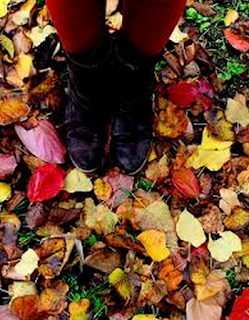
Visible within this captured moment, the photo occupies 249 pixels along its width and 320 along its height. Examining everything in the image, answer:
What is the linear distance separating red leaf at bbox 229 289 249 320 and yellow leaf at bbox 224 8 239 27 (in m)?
0.88

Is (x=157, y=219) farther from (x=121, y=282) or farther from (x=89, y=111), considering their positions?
(x=89, y=111)

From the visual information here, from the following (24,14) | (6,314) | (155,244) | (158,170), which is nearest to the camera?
(6,314)

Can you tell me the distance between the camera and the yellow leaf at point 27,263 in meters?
1.43

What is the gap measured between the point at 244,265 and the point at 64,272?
1.47ft

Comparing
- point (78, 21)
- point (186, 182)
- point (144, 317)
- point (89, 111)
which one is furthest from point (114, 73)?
point (144, 317)

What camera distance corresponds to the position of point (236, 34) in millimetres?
1887

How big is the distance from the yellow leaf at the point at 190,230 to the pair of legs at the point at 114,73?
18 centimetres

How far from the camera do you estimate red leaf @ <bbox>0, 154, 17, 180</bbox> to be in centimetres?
156

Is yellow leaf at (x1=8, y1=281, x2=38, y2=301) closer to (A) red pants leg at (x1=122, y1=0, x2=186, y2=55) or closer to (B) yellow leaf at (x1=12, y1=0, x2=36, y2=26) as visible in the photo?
(A) red pants leg at (x1=122, y1=0, x2=186, y2=55)

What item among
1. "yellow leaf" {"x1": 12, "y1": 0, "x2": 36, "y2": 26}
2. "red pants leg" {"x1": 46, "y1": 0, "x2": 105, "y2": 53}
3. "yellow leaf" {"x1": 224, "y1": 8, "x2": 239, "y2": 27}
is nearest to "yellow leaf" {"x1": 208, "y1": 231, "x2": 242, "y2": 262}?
"red pants leg" {"x1": 46, "y1": 0, "x2": 105, "y2": 53}

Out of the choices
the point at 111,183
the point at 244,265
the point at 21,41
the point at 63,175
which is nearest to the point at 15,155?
the point at 63,175

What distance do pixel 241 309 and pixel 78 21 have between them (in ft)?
2.49

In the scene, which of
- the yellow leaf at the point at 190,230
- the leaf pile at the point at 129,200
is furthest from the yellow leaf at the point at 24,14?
the yellow leaf at the point at 190,230

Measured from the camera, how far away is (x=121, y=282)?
144cm
